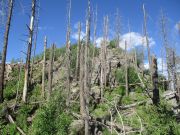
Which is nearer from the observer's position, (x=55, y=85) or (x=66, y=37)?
(x=55, y=85)

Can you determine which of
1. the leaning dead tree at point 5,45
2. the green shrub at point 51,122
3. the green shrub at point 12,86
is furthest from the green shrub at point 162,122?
the green shrub at point 12,86

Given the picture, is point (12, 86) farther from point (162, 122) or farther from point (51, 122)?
point (162, 122)

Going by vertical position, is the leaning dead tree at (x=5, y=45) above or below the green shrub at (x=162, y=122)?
above

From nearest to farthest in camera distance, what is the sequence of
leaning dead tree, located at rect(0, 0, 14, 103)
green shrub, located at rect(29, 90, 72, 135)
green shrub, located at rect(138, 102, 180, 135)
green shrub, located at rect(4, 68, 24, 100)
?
green shrub, located at rect(138, 102, 180, 135) < green shrub, located at rect(29, 90, 72, 135) < leaning dead tree, located at rect(0, 0, 14, 103) < green shrub, located at rect(4, 68, 24, 100)

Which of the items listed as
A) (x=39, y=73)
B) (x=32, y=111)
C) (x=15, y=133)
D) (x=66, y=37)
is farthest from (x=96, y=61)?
(x=15, y=133)

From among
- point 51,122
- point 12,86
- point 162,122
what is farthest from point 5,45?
point 162,122

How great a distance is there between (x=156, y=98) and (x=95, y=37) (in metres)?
26.3

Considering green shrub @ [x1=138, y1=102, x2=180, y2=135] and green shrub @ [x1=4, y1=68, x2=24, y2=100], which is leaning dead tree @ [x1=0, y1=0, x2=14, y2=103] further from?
green shrub @ [x1=138, y1=102, x2=180, y2=135]

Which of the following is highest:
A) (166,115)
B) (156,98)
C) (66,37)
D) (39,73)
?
(66,37)

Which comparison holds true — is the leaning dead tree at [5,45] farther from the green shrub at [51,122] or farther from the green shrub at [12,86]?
the green shrub at [12,86]

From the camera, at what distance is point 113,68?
36844 mm

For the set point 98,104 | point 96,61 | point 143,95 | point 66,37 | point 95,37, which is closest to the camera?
point 98,104

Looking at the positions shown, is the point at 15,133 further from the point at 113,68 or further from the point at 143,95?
the point at 113,68

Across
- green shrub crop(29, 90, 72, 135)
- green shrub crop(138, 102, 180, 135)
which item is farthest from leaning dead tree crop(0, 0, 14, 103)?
green shrub crop(138, 102, 180, 135)
